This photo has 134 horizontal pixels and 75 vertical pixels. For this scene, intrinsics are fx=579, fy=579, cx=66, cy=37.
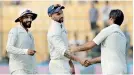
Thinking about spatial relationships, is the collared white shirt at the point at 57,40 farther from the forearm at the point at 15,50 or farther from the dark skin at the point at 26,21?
the dark skin at the point at 26,21

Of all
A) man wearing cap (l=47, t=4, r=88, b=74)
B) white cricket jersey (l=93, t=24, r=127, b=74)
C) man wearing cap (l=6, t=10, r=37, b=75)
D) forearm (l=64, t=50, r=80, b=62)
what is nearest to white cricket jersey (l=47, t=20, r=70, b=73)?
man wearing cap (l=47, t=4, r=88, b=74)

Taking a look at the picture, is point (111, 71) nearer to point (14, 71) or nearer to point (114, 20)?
point (114, 20)

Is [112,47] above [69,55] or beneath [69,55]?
above

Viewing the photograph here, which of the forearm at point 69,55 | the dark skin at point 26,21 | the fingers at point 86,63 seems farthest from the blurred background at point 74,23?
the fingers at point 86,63

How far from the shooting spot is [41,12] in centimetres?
1817

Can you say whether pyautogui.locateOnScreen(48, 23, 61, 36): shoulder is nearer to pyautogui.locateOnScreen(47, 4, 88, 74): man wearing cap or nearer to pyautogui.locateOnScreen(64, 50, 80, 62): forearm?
pyautogui.locateOnScreen(47, 4, 88, 74): man wearing cap

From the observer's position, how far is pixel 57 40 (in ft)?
28.0

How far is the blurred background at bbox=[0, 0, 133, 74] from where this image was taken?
52.2 feet

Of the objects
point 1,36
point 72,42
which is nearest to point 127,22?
point 72,42

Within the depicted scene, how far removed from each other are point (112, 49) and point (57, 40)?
3.91ft

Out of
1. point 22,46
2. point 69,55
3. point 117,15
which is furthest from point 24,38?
point 117,15

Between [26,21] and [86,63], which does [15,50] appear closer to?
[26,21]

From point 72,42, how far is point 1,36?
7.17 ft

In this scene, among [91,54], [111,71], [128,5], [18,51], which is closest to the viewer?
[111,71]
